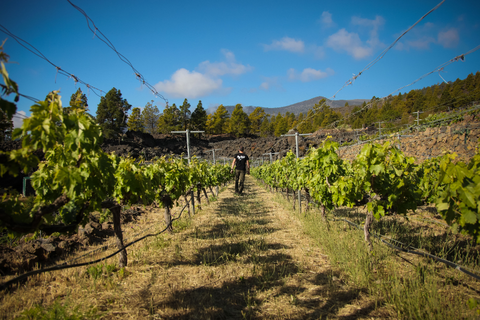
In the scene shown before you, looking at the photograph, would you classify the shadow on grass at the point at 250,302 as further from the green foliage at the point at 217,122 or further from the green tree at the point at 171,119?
the green foliage at the point at 217,122

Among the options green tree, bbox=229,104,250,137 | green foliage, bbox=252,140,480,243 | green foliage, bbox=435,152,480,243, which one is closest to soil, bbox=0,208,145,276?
green foliage, bbox=252,140,480,243

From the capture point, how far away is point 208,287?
9.45 ft

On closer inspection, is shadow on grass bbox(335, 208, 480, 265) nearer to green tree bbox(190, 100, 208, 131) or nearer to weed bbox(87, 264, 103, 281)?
weed bbox(87, 264, 103, 281)

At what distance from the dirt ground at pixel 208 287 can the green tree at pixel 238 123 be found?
64467 mm

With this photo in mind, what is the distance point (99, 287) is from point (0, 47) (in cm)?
274

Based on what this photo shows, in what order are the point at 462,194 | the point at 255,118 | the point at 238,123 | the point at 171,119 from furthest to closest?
1. the point at 255,118
2. the point at 238,123
3. the point at 171,119
4. the point at 462,194

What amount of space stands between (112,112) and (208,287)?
142 ft

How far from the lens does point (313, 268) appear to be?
3338 millimetres

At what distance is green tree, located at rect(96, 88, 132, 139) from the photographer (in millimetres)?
37844

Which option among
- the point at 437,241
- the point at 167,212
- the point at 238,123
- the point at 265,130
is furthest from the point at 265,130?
the point at 437,241

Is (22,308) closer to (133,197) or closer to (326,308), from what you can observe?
(133,197)

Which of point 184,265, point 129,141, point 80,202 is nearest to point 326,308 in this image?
point 184,265

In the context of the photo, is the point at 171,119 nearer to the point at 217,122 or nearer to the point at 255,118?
the point at 217,122

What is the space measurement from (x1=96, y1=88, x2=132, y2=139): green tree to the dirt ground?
38.9 metres
